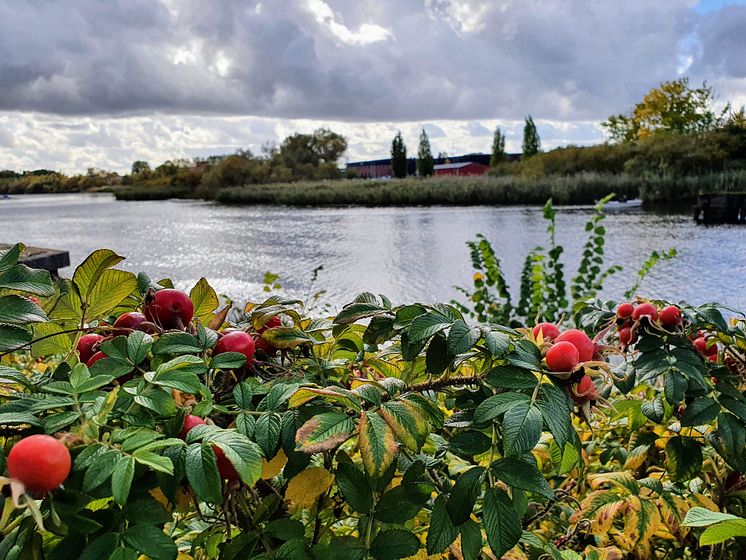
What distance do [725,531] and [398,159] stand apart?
68.5 feet

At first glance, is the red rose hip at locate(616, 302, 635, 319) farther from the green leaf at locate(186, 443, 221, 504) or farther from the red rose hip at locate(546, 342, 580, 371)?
the green leaf at locate(186, 443, 221, 504)

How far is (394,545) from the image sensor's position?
385 millimetres

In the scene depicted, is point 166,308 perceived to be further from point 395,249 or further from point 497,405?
point 395,249

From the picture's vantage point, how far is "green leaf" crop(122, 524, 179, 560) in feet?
1.00

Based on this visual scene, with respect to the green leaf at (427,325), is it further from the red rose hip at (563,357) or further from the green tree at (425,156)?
the green tree at (425,156)

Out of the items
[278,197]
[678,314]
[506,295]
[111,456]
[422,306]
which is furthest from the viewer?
[278,197]

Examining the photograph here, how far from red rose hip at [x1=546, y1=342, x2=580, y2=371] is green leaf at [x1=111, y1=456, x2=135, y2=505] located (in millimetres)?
247

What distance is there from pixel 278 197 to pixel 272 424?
464 inches

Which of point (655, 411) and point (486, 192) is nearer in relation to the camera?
point (655, 411)

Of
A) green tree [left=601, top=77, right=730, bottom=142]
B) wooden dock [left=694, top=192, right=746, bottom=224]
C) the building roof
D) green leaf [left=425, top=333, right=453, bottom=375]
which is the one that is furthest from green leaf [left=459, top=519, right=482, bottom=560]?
the building roof

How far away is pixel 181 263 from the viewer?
4625 mm

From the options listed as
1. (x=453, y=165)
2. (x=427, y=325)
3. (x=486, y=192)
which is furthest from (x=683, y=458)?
(x=453, y=165)

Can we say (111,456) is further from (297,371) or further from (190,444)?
(297,371)

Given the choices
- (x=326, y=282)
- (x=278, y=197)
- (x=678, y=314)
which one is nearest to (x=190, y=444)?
(x=678, y=314)
